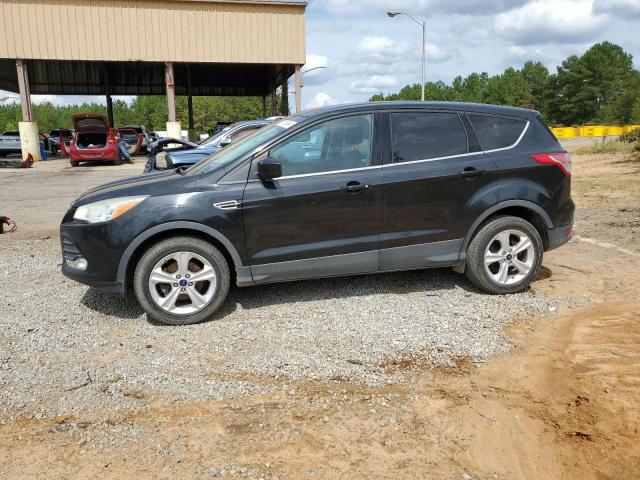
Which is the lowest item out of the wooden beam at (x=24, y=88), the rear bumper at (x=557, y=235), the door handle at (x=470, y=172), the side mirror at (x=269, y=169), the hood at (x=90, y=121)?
the rear bumper at (x=557, y=235)

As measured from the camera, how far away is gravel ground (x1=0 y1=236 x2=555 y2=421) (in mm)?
3512

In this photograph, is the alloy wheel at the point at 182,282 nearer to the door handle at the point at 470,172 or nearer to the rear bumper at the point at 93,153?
the door handle at the point at 470,172

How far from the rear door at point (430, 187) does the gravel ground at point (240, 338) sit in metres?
0.48

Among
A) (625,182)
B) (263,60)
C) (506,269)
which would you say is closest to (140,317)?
(506,269)

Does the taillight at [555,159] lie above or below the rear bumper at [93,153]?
above

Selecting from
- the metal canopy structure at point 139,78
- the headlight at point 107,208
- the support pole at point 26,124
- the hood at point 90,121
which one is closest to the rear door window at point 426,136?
the headlight at point 107,208

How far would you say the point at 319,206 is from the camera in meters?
4.57

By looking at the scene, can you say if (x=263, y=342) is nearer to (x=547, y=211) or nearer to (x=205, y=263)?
(x=205, y=263)

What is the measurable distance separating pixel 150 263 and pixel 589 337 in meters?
3.41

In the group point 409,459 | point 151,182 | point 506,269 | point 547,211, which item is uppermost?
point 151,182

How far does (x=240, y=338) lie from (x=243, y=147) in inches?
66.0

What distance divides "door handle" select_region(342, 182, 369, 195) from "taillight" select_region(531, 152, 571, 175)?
1.68 metres

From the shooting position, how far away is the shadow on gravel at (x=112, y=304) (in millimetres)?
4766

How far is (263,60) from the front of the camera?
24.8 m
